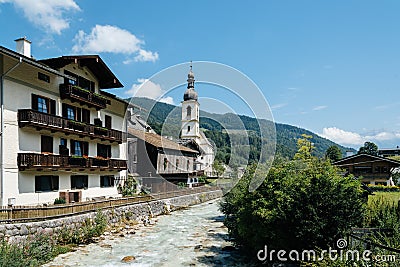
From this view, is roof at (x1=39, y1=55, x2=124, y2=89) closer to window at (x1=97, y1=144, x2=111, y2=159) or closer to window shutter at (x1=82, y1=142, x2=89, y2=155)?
window at (x1=97, y1=144, x2=111, y2=159)

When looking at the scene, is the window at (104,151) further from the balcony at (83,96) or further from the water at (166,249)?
the water at (166,249)

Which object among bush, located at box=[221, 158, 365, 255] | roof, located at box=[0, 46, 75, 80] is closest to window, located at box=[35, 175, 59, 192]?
roof, located at box=[0, 46, 75, 80]

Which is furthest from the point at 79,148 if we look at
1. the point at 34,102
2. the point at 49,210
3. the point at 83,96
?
the point at 49,210

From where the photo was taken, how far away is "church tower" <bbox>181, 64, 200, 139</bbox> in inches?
2544

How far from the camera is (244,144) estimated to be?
43969 millimetres

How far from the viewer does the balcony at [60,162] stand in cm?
2147

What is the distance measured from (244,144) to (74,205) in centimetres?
2730

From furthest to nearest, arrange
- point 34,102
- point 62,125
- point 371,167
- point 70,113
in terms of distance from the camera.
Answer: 1. point 371,167
2. point 70,113
3. point 62,125
4. point 34,102

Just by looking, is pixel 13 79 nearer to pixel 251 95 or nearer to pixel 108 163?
pixel 108 163

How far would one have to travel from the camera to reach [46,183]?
23891mm

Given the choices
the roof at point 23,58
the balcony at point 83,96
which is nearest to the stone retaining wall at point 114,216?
the balcony at point 83,96

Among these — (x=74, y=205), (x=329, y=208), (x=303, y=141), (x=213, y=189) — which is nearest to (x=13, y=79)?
(x=74, y=205)

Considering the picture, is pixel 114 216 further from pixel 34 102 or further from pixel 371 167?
pixel 371 167

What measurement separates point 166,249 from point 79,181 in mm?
11972
